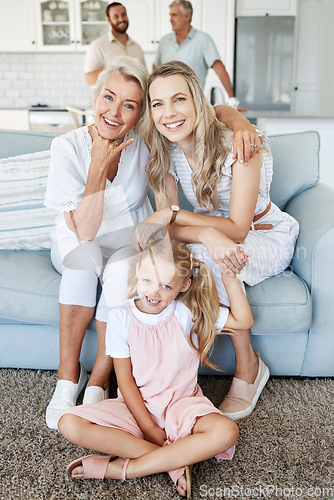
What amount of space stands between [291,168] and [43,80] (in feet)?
14.9

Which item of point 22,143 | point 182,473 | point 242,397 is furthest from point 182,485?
point 22,143

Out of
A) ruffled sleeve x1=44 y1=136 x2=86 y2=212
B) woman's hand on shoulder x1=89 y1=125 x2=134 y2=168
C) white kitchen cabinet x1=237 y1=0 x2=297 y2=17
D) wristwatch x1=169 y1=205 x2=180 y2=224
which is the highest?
white kitchen cabinet x1=237 y1=0 x2=297 y2=17

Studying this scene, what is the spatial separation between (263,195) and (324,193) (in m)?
0.32

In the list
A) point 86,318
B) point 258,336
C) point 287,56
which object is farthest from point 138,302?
point 287,56

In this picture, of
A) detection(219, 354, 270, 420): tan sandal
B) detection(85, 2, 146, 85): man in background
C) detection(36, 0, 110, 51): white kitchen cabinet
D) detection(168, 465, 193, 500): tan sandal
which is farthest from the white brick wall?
detection(168, 465, 193, 500): tan sandal

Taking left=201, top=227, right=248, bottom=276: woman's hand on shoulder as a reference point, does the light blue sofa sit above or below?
below

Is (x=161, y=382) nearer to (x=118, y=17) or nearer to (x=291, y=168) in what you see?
(x=291, y=168)

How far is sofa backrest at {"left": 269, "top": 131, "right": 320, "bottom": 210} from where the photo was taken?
6.58ft

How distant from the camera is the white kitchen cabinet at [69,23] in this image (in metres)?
5.32

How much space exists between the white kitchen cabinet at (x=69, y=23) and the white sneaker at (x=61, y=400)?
4.73 meters

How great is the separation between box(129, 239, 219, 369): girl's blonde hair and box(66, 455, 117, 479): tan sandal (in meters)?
0.40

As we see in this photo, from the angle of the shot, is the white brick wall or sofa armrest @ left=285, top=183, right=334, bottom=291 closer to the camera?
sofa armrest @ left=285, top=183, right=334, bottom=291

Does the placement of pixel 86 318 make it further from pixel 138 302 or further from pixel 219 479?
pixel 219 479

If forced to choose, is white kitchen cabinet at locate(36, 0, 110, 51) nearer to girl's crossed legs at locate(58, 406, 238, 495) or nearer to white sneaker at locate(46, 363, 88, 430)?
white sneaker at locate(46, 363, 88, 430)
